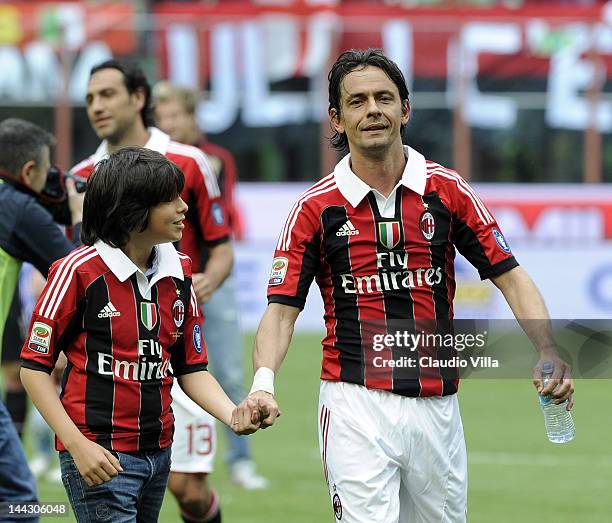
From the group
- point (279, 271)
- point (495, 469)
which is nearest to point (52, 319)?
point (279, 271)

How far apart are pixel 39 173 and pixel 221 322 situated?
2867 millimetres

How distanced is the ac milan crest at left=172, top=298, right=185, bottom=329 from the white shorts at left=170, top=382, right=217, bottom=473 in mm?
1683

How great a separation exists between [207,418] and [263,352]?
181 cm

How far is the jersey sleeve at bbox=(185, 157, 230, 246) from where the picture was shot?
6.33 metres

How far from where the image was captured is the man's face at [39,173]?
17.8ft

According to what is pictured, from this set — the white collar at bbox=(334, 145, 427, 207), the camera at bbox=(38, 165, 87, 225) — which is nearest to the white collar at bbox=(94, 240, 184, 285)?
the white collar at bbox=(334, 145, 427, 207)

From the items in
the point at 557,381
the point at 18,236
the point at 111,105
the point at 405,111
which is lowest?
the point at 557,381

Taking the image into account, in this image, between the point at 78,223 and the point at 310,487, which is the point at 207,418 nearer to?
the point at 78,223

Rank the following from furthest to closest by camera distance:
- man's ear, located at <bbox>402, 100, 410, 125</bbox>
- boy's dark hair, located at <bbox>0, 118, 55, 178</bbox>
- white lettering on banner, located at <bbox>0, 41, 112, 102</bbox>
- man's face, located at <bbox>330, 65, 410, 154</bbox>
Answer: white lettering on banner, located at <bbox>0, 41, 112, 102</bbox>, boy's dark hair, located at <bbox>0, 118, 55, 178</bbox>, man's ear, located at <bbox>402, 100, 410, 125</bbox>, man's face, located at <bbox>330, 65, 410, 154</bbox>

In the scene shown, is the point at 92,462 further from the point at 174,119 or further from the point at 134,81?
the point at 174,119

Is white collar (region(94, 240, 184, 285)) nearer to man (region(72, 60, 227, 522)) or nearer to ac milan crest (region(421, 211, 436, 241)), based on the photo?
ac milan crest (region(421, 211, 436, 241))

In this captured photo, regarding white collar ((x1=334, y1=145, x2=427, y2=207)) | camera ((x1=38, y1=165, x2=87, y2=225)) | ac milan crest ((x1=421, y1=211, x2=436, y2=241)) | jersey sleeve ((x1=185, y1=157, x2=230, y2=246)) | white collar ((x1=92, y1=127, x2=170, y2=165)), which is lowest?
ac milan crest ((x1=421, y1=211, x2=436, y2=241))

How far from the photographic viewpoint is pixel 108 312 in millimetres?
4371

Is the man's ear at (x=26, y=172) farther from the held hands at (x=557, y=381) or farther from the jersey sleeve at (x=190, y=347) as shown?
the held hands at (x=557, y=381)
